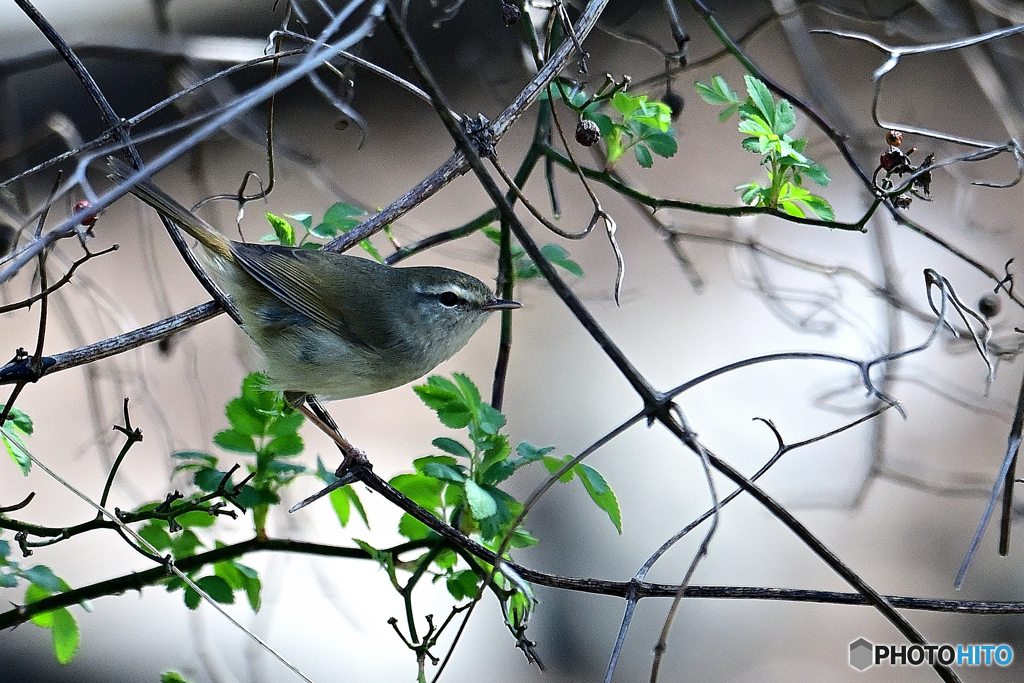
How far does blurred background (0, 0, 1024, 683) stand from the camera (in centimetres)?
320

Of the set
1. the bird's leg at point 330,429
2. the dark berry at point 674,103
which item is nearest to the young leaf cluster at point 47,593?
the bird's leg at point 330,429

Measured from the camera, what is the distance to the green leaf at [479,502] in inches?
57.4

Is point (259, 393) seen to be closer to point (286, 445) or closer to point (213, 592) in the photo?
point (286, 445)

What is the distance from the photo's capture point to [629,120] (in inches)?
76.5

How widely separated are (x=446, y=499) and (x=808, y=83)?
164 centimetres

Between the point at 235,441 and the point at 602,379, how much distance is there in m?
3.14

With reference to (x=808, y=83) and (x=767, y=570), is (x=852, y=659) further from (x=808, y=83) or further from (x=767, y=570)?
(x=808, y=83)

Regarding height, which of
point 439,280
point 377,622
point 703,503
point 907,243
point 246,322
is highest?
point 907,243

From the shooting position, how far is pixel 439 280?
2.46 metres

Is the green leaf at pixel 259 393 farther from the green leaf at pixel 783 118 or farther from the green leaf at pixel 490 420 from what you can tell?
the green leaf at pixel 783 118

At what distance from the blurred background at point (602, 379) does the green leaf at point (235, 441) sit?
85 cm

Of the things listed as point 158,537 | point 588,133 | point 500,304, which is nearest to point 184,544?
point 158,537

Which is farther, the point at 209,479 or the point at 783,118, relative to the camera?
the point at 783,118

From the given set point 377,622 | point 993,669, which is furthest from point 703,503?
point 377,622
